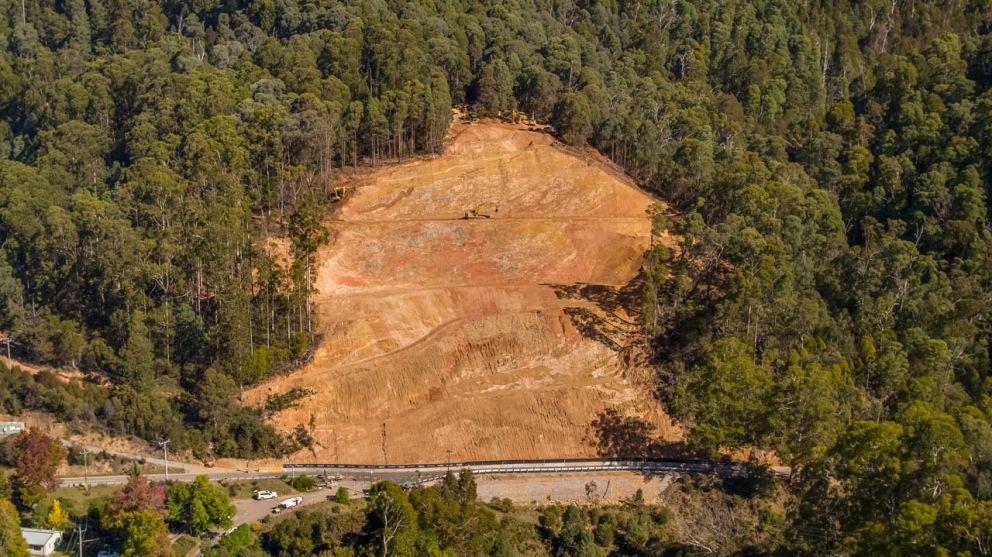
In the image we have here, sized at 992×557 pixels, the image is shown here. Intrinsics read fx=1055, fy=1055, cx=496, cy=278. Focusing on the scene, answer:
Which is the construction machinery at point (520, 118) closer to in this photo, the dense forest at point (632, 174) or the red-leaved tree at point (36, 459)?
the dense forest at point (632, 174)

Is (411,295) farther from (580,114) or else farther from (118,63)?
(118,63)

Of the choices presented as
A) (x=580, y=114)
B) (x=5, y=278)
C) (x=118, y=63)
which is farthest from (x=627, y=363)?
(x=118, y=63)

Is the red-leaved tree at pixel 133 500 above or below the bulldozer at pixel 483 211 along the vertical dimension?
below

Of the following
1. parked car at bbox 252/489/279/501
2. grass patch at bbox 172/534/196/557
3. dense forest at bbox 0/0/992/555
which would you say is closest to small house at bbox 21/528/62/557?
grass patch at bbox 172/534/196/557

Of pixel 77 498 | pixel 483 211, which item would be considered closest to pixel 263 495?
pixel 77 498

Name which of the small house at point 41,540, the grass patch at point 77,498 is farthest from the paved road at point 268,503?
the small house at point 41,540

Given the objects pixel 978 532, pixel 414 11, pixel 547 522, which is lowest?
pixel 547 522

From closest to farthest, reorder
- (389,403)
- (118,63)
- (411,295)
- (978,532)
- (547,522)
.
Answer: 1. (978,532)
2. (547,522)
3. (389,403)
4. (411,295)
5. (118,63)
